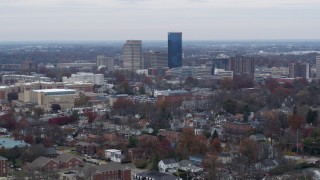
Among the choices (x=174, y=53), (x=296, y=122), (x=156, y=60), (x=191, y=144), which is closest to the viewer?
(x=191, y=144)

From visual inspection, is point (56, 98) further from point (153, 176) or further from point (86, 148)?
point (153, 176)

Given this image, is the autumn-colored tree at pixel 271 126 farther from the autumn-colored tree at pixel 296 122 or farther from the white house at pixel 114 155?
the white house at pixel 114 155

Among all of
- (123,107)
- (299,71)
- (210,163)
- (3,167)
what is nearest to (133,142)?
(210,163)

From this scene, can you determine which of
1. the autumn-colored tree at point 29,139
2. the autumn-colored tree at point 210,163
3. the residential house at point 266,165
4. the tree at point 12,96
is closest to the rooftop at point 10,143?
the autumn-colored tree at point 29,139

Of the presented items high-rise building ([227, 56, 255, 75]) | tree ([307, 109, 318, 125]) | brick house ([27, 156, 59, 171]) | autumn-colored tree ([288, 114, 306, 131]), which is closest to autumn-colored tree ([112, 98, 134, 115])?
tree ([307, 109, 318, 125])

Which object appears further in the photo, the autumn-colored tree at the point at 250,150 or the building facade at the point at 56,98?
the building facade at the point at 56,98

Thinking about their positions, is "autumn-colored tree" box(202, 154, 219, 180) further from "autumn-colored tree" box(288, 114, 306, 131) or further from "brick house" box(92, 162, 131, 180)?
"autumn-colored tree" box(288, 114, 306, 131)

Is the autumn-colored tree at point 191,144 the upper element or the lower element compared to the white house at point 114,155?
upper
